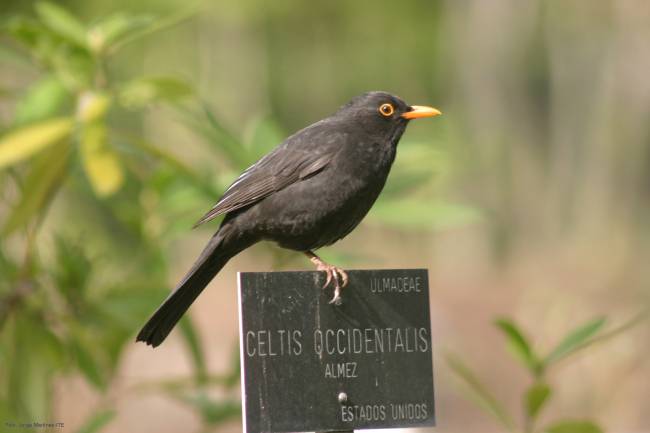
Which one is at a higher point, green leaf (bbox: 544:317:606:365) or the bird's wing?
the bird's wing

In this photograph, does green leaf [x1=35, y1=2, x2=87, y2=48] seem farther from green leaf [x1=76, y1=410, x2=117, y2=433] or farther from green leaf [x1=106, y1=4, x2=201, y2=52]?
green leaf [x1=76, y1=410, x2=117, y2=433]

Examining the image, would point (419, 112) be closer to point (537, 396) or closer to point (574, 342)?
point (574, 342)

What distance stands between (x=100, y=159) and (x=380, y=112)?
1205 mm

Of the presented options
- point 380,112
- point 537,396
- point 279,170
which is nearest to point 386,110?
point 380,112

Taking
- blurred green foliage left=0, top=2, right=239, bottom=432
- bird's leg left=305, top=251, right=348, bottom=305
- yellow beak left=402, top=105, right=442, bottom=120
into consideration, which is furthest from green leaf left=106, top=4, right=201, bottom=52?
bird's leg left=305, top=251, right=348, bottom=305

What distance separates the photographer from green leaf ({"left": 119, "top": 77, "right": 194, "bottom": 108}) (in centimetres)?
438

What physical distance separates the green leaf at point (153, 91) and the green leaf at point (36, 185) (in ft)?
1.20

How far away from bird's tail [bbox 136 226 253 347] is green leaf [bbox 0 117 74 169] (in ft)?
2.37

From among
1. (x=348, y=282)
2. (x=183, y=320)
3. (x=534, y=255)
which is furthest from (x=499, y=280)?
(x=348, y=282)

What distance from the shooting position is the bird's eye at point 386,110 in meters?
4.53

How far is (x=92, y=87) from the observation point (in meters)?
4.61

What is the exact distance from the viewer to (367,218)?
4.90m

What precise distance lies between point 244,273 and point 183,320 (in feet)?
5.24

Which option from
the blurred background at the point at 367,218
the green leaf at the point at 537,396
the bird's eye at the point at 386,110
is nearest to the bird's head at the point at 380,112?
the bird's eye at the point at 386,110
